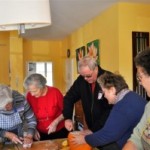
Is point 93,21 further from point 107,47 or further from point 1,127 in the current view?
point 1,127

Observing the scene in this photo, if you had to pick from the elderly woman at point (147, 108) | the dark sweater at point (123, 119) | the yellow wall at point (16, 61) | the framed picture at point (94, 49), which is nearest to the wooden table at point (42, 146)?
the dark sweater at point (123, 119)

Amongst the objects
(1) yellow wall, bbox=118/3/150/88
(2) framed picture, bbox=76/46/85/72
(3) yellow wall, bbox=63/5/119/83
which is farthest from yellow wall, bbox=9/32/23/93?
(1) yellow wall, bbox=118/3/150/88

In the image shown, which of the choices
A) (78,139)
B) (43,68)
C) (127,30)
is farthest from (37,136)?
(43,68)

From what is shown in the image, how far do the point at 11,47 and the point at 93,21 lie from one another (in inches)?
98.6

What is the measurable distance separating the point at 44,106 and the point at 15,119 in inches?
14.6

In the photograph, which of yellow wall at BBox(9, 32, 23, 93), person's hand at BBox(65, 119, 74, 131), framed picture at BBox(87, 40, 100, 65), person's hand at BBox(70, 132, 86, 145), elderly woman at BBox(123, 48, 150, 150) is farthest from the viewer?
yellow wall at BBox(9, 32, 23, 93)

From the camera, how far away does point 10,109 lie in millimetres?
2240

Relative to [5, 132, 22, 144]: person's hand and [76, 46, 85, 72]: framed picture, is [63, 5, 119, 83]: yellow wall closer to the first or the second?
[76, 46, 85, 72]: framed picture

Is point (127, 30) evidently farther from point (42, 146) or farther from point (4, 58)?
point (4, 58)

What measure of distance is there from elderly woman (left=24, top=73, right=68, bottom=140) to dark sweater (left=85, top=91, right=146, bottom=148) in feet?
3.16

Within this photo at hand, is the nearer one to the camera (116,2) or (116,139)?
(116,139)

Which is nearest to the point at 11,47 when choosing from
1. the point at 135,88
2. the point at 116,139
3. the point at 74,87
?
the point at 135,88

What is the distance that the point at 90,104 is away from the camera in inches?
95.8

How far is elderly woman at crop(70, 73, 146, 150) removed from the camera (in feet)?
5.21
